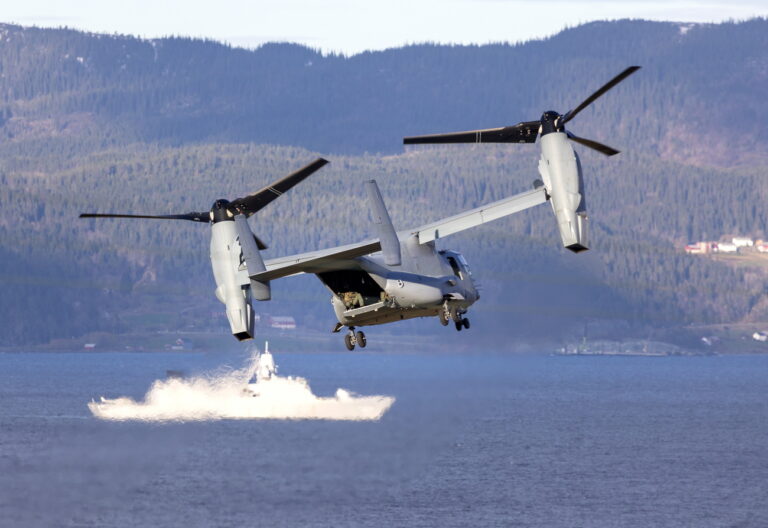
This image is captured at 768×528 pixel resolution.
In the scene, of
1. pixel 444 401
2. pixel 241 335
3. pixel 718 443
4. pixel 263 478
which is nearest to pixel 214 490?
pixel 263 478

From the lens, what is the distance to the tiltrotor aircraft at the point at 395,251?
54375 mm

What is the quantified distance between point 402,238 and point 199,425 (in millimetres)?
132943

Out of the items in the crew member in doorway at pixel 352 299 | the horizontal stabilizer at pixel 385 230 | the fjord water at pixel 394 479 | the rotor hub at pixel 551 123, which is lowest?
the fjord water at pixel 394 479

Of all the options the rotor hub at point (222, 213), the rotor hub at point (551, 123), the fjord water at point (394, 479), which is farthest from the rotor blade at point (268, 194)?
the fjord water at point (394, 479)

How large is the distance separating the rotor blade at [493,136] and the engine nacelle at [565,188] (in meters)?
2.22

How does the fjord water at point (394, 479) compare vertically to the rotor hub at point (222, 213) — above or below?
below

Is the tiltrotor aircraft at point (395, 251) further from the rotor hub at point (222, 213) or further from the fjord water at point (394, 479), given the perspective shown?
the fjord water at point (394, 479)

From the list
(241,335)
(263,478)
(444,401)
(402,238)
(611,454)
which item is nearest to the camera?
(241,335)

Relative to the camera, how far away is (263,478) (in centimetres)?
15088

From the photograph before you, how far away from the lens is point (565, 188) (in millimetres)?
53500

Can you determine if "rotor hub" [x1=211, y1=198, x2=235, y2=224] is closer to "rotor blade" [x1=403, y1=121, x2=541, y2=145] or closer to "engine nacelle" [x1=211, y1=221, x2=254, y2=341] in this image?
"engine nacelle" [x1=211, y1=221, x2=254, y2=341]

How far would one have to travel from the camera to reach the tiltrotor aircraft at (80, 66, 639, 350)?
54375 millimetres

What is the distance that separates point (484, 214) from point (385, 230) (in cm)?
655

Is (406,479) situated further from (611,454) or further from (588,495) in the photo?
(611,454)
